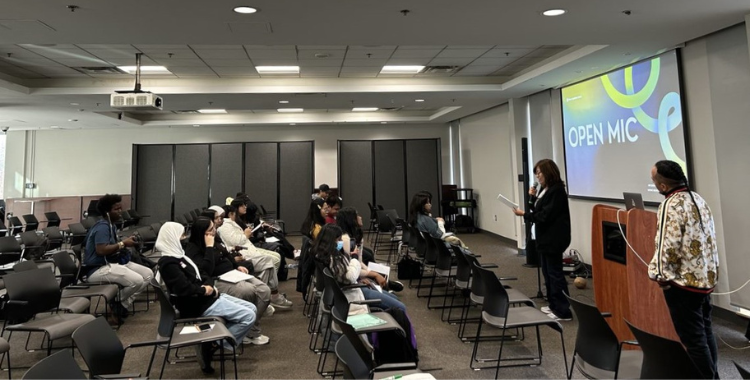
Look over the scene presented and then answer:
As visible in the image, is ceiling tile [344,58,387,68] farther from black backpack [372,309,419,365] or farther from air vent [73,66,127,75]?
black backpack [372,309,419,365]

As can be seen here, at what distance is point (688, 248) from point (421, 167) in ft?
31.3

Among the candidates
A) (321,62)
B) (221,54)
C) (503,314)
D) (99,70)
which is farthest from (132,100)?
(503,314)

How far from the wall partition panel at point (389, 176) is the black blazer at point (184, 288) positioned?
8.83 metres

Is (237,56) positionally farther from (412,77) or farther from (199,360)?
(199,360)

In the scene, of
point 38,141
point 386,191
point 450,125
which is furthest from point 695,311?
point 38,141

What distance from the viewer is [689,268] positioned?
2.36 meters

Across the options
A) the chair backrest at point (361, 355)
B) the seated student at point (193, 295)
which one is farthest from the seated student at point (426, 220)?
the chair backrest at point (361, 355)

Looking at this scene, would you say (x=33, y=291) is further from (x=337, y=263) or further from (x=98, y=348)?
(x=337, y=263)

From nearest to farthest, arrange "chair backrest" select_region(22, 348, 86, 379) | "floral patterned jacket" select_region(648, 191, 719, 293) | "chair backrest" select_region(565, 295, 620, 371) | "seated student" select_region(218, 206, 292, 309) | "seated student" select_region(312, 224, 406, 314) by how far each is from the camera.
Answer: "chair backrest" select_region(22, 348, 86, 379) → "chair backrest" select_region(565, 295, 620, 371) → "floral patterned jacket" select_region(648, 191, 719, 293) → "seated student" select_region(312, 224, 406, 314) → "seated student" select_region(218, 206, 292, 309)

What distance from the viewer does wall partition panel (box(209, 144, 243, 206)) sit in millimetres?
11680

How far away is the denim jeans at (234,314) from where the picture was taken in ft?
10.4

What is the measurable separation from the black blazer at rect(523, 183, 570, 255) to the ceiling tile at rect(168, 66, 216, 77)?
560 centimetres

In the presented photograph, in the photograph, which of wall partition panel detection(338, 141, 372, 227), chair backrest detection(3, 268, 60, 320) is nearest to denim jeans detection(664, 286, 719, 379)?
chair backrest detection(3, 268, 60, 320)

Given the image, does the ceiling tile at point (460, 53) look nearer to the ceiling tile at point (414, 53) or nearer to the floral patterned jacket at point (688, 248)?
the ceiling tile at point (414, 53)
